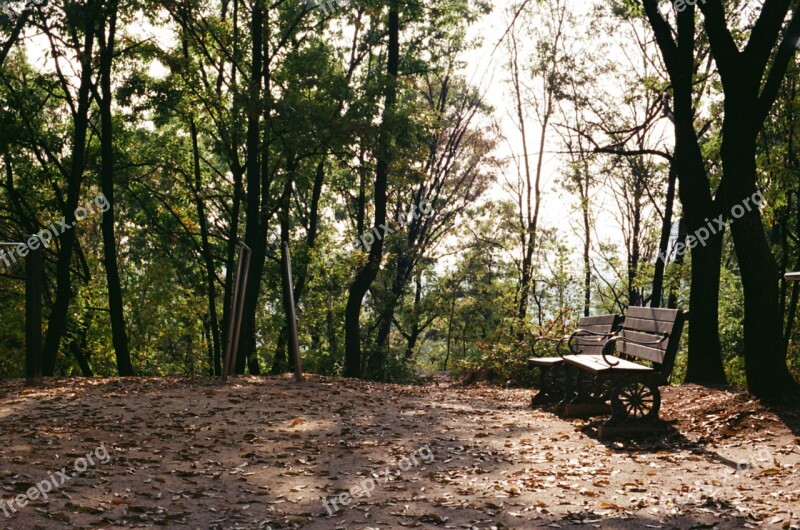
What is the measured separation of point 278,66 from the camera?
653 inches

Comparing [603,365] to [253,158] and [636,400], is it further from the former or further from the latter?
[253,158]

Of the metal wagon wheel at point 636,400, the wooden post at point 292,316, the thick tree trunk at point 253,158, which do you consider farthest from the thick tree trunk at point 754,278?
the thick tree trunk at point 253,158

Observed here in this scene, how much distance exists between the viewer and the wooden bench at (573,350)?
9.95 meters

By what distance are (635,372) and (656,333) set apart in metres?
0.79

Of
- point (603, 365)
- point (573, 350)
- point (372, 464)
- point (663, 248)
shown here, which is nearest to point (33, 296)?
point (372, 464)

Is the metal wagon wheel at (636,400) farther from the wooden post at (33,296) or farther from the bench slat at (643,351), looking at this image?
the wooden post at (33,296)

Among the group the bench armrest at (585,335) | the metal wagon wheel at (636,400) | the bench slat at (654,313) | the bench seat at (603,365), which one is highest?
the bench slat at (654,313)

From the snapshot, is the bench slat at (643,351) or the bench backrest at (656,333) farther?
the bench slat at (643,351)

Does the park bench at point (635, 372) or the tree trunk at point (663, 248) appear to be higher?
the tree trunk at point (663, 248)

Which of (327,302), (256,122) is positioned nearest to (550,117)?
(327,302)

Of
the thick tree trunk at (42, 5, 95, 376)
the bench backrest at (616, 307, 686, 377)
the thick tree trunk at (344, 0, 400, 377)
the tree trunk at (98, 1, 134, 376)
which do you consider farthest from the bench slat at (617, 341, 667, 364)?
the thick tree trunk at (42, 5, 95, 376)

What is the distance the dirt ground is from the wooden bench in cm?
73

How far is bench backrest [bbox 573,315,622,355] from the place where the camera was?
388 inches

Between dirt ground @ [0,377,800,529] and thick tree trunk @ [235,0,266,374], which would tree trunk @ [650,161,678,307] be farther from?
dirt ground @ [0,377,800,529]
